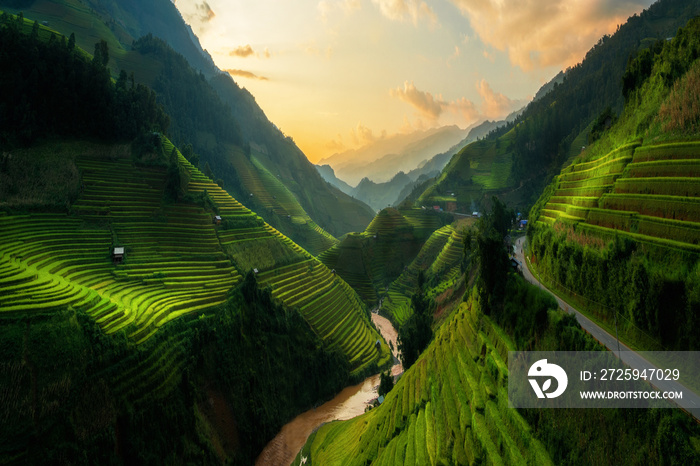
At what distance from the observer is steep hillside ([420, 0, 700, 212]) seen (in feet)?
320

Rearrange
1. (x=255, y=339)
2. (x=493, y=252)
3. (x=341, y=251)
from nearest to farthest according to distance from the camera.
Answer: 1. (x=493, y=252)
2. (x=255, y=339)
3. (x=341, y=251)

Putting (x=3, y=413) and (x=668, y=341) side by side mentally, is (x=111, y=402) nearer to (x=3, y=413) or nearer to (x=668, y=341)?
(x=3, y=413)

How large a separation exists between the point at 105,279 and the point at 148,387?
12.0 m

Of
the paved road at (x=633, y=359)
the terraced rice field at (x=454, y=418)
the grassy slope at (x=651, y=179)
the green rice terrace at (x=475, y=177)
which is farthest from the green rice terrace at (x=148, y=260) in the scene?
the green rice terrace at (x=475, y=177)

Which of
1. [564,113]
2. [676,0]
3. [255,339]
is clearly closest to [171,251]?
[255,339]

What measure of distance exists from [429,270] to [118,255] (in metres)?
54.3

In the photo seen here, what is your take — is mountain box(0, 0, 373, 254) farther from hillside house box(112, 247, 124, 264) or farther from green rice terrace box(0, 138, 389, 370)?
hillside house box(112, 247, 124, 264)

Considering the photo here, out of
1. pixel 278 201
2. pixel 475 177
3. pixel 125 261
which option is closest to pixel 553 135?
pixel 475 177

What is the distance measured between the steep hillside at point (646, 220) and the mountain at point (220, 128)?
6246cm

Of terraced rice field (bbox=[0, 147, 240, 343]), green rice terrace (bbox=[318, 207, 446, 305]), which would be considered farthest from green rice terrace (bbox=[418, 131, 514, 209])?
terraced rice field (bbox=[0, 147, 240, 343])

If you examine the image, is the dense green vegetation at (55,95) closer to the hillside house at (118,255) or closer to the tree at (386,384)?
the hillside house at (118,255)

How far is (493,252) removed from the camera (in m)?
21.2

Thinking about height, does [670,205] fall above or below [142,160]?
below

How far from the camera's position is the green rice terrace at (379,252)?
83062 mm
